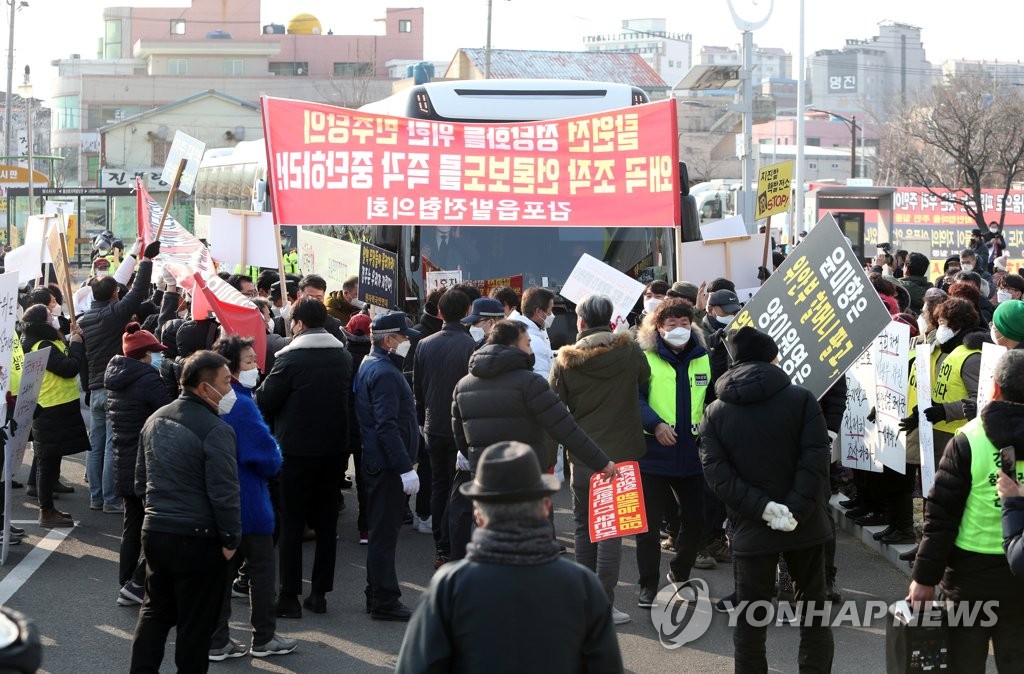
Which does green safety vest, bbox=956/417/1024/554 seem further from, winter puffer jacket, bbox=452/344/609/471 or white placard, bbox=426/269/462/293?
white placard, bbox=426/269/462/293

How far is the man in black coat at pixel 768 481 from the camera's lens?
598 centimetres

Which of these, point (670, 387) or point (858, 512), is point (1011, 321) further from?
point (858, 512)

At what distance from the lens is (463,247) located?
12.4m

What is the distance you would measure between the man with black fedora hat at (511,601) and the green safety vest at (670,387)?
4378 mm

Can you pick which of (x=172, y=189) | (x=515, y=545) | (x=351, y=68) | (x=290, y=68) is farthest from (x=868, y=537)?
(x=290, y=68)

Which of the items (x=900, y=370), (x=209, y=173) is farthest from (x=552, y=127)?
(x=209, y=173)

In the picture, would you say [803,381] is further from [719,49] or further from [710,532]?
[719,49]

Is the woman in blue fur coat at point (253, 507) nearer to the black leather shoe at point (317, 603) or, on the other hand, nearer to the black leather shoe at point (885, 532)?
the black leather shoe at point (317, 603)

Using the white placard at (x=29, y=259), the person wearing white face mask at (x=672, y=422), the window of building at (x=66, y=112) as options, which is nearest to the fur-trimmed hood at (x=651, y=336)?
the person wearing white face mask at (x=672, y=422)

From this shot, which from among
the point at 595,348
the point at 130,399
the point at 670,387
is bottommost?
the point at 130,399

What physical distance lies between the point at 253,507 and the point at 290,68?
90.8 metres

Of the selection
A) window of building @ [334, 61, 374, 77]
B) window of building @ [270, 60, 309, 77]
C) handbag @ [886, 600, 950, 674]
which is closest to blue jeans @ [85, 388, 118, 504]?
handbag @ [886, 600, 950, 674]

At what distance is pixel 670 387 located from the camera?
7.99m

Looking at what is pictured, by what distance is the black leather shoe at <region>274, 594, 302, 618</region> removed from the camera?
7.87 m
